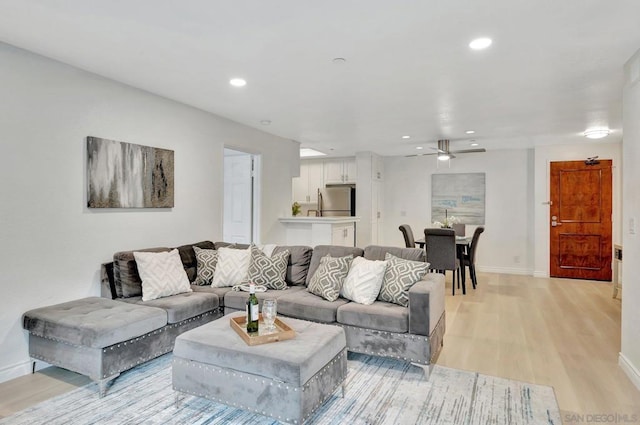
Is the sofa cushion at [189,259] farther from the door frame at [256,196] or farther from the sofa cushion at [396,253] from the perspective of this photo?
the sofa cushion at [396,253]

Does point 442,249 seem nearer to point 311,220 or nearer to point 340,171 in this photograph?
point 311,220

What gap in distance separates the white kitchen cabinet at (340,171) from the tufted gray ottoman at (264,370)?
19.2ft

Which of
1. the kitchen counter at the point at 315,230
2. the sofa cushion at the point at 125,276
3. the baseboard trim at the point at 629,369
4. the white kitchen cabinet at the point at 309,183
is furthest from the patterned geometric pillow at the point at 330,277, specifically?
the white kitchen cabinet at the point at 309,183

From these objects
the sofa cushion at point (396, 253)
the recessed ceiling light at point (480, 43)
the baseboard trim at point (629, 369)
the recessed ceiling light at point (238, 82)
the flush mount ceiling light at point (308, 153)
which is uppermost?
the flush mount ceiling light at point (308, 153)

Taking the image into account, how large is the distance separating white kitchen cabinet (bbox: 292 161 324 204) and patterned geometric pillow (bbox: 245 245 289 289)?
4.60m

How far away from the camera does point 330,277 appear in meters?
3.32

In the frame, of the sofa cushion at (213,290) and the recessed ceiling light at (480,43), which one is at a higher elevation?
the recessed ceiling light at (480,43)

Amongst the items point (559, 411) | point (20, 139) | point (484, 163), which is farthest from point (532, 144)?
point (20, 139)

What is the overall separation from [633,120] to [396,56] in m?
1.84

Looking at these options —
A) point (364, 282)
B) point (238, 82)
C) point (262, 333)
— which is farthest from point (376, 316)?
point (238, 82)

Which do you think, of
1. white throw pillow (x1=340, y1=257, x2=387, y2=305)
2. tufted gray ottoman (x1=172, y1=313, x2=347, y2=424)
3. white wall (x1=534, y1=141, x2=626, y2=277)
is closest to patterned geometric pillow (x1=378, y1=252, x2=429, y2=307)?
white throw pillow (x1=340, y1=257, x2=387, y2=305)

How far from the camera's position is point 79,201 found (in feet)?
10.2

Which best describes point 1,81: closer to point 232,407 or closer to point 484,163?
point 232,407

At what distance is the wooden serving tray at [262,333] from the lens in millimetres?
2195
